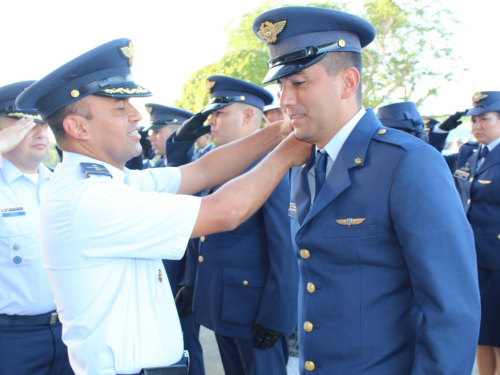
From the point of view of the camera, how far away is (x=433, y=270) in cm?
141

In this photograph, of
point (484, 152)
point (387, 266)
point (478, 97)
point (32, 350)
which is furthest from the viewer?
point (478, 97)

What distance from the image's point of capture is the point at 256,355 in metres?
2.89

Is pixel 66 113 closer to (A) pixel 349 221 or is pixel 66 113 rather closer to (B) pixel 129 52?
(B) pixel 129 52

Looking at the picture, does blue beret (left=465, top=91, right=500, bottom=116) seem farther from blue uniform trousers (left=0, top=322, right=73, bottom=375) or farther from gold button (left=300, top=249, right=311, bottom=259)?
blue uniform trousers (left=0, top=322, right=73, bottom=375)

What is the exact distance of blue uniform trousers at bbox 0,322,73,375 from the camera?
105 inches

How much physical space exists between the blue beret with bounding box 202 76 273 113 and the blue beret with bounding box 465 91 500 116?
2.39 m

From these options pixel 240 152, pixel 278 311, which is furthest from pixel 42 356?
pixel 240 152

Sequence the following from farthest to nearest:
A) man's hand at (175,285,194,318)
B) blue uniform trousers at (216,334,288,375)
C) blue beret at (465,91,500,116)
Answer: blue beret at (465,91,500,116) < man's hand at (175,285,194,318) < blue uniform trousers at (216,334,288,375)

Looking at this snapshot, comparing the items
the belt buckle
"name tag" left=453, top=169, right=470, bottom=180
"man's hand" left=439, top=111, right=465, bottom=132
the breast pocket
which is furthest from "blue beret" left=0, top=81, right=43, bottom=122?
"man's hand" left=439, top=111, right=465, bottom=132

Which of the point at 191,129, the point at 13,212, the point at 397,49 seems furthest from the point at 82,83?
the point at 397,49

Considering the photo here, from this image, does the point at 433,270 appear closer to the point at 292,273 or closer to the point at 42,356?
the point at 292,273

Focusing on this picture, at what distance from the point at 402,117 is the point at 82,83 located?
3.86m

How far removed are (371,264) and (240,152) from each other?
50.2 inches

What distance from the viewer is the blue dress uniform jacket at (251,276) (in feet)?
9.21
